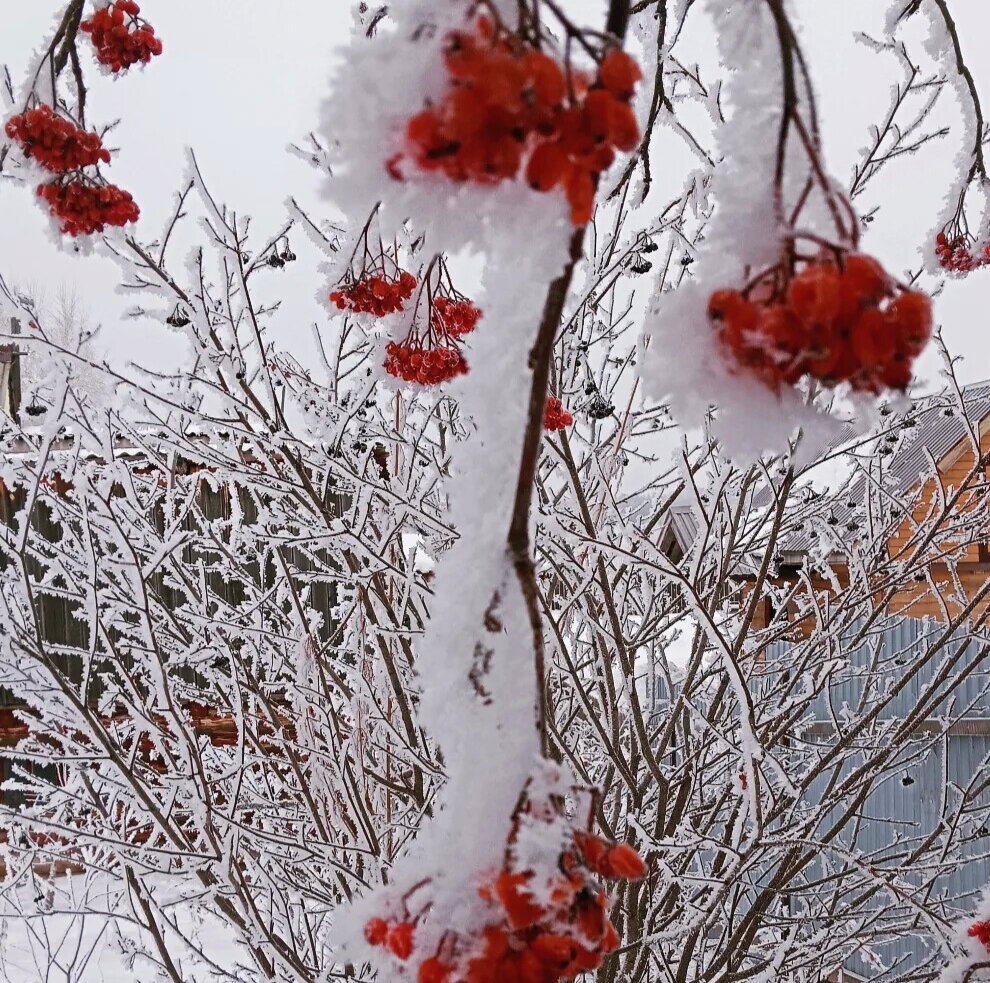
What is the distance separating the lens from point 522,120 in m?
0.49

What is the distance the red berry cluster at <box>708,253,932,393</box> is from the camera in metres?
0.55

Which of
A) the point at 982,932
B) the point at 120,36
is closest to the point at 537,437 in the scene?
the point at 982,932

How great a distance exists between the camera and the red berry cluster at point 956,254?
2.20 m

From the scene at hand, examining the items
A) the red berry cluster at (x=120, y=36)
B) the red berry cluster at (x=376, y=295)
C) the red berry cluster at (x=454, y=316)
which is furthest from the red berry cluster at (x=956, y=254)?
the red berry cluster at (x=120, y=36)

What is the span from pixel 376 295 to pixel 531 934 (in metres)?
1.42

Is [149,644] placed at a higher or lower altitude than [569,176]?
higher

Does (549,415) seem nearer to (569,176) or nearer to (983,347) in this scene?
(569,176)

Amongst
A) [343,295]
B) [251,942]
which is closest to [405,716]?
[251,942]

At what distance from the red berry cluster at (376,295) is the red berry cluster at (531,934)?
53.9 inches

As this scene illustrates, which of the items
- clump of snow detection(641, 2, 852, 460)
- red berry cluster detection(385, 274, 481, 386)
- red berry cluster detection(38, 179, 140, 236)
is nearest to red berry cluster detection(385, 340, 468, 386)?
red berry cluster detection(385, 274, 481, 386)

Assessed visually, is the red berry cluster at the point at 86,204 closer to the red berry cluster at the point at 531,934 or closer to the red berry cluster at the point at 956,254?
the red berry cluster at the point at 531,934

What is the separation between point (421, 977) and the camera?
0.61 metres

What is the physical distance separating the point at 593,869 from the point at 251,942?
1.72 meters

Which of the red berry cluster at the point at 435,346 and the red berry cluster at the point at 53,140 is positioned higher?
the red berry cluster at the point at 53,140
